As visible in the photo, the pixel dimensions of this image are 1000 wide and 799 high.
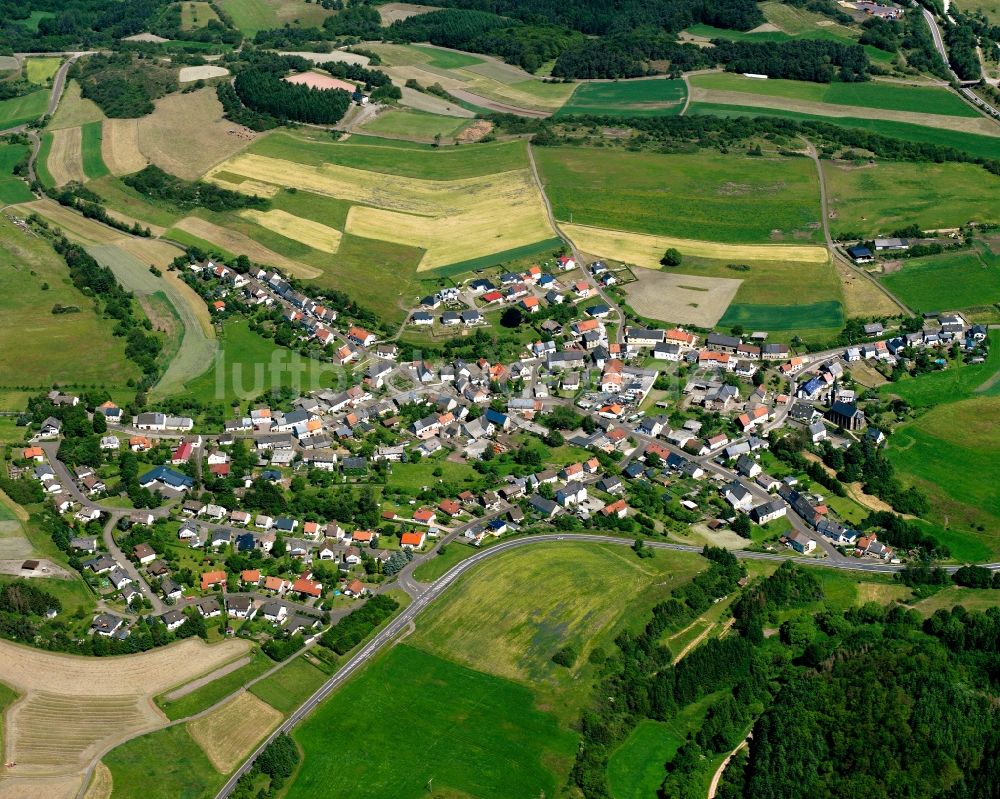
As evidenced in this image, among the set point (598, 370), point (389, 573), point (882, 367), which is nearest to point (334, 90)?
point (598, 370)

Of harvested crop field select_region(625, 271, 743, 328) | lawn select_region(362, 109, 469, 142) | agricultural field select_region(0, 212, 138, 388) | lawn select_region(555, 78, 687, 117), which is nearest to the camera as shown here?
agricultural field select_region(0, 212, 138, 388)

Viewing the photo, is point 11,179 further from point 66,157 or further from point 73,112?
point 73,112

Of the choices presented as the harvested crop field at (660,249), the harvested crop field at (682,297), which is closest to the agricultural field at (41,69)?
the harvested crop field at (660,249)

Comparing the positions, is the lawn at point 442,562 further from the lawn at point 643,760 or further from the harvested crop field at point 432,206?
the harvested crop field at point 432,206

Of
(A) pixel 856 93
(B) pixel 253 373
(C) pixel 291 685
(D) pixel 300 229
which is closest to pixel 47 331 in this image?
(B) pixel 253 373

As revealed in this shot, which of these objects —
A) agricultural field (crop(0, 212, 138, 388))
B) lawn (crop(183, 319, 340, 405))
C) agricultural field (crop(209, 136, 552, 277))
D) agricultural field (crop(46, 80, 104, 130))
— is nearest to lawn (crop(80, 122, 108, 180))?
agricultural field (crop(46, 80, 104, 130))

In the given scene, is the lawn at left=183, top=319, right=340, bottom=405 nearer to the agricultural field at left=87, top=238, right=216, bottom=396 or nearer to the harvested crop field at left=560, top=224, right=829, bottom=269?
the agricultural field at left=87, top=238, right=216, bottom=396
